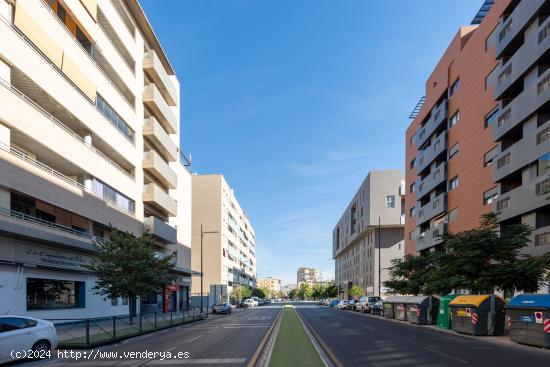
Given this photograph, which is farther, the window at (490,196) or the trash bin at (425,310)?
the window at (490,196)

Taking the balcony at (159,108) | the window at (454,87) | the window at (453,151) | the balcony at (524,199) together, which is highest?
the window at (454,87)

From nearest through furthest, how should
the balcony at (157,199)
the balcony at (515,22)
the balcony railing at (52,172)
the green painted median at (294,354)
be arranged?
the green painted median at (294,354) < the balcony railing at (52,172) < the balcony at (515,22) < the balcony at (157,199)

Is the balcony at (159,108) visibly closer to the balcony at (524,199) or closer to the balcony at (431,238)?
the balcony at (431,238)

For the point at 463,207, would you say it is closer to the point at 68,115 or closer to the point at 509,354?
the point at 509,354

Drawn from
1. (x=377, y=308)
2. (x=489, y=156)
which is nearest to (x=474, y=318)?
(x=489, y=156)

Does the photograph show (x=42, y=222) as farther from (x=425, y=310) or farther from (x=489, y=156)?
(x=489, y=156)

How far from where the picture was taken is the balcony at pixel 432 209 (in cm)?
4419

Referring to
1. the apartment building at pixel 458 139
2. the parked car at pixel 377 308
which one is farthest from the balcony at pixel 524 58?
the parked car at pixel 377 308

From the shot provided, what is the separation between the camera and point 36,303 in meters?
23.6

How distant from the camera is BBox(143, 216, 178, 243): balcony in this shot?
134ft

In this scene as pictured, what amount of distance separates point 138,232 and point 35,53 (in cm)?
1922

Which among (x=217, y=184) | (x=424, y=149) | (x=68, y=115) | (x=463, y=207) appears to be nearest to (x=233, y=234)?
(x=217, y=184)

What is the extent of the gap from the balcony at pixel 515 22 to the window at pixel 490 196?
388 inches

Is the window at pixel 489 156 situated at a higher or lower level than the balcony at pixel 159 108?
lower
